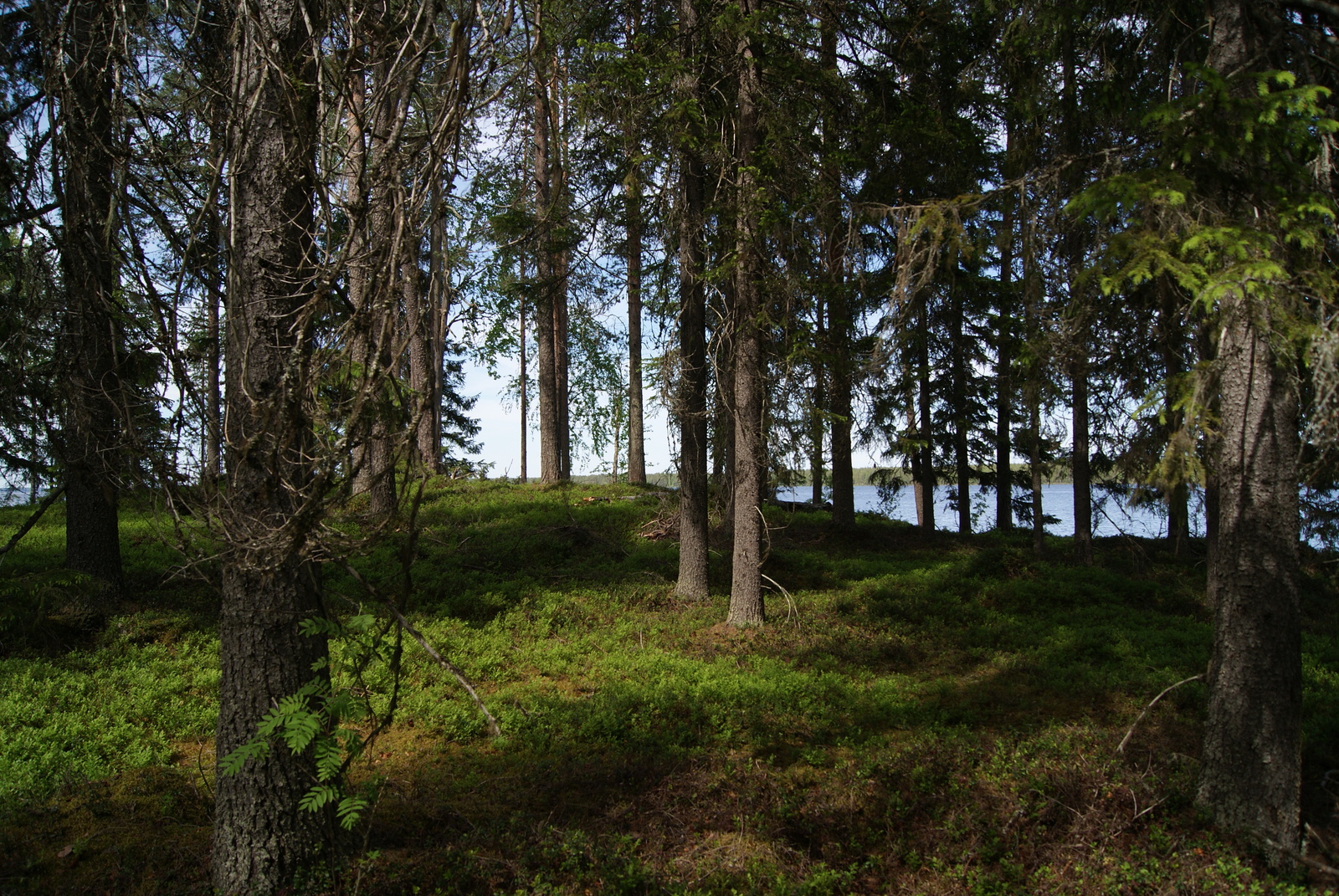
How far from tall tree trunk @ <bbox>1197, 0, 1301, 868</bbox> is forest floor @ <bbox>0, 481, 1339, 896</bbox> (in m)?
0.39

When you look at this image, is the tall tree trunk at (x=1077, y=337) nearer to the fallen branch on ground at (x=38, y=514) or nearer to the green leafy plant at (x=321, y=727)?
the green leafy plant at (x=321, y=727)

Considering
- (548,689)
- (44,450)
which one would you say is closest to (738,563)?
(548,689)

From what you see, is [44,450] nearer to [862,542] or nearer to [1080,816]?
[1080,816]

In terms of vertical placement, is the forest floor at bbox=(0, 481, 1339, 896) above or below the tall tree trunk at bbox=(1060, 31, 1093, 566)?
below

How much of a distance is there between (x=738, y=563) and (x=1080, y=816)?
549 cm

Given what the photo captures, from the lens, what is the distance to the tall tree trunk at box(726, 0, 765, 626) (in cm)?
1000

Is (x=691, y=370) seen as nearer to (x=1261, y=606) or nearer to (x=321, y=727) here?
(x=1261, y=606)

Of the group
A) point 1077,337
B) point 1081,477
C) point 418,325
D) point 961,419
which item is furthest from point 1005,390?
point 418,325

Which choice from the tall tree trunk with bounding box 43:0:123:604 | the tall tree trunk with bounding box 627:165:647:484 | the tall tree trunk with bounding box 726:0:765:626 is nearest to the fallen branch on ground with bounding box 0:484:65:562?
the tall tree trunk with bounding box 43:0:123:604

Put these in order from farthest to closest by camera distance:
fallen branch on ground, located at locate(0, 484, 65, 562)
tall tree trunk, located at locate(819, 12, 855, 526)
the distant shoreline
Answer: the distant shoreline
tall tree trunk, located at locate(819, 12, 855, 526)
fallen branch on ground, located at locate(0, 484, 65, 562)

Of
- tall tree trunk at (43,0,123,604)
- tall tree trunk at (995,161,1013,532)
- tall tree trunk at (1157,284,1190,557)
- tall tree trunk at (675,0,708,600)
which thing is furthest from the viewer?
tall tree trunk at (995,161,1013,532)

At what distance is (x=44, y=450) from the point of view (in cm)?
842

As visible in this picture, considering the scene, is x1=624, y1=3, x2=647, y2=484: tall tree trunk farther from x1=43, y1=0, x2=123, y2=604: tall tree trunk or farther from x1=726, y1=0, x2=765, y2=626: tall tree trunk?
x1=43, y1=0, x2=123, y2=604: tall tree trunk

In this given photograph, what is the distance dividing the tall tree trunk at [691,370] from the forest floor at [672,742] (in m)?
0.81
